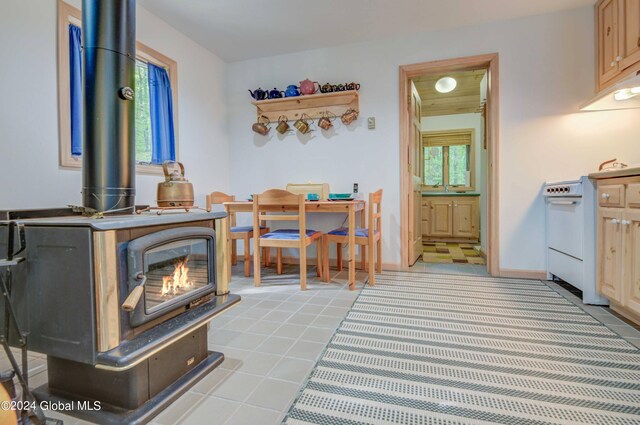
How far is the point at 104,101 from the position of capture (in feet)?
4.50

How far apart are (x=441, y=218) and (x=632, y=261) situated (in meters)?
3.96

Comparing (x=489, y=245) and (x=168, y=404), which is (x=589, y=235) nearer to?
(x=489, y=245)

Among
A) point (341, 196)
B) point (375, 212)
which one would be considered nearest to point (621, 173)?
point (375, 212)

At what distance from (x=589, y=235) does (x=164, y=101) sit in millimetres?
3679

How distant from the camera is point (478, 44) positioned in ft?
10.3

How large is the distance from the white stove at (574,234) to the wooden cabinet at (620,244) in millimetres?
67

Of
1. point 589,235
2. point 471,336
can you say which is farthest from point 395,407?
point 589,235

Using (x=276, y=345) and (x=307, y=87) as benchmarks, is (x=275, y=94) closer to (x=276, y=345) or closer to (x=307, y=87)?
(x=307, y=87)

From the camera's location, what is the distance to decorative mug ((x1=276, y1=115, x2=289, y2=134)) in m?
3.70

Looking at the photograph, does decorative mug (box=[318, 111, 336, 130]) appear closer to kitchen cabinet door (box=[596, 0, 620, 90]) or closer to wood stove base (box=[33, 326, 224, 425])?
kitchen cabinet door (box=[596, 0, 620, 90])

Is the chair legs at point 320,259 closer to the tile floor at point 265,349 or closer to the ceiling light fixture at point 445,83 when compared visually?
the tile floor at point 265,349

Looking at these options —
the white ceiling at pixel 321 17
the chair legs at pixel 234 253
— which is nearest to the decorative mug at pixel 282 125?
the white ceiling at pixel 321 17

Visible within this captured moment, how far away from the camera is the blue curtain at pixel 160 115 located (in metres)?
2.89

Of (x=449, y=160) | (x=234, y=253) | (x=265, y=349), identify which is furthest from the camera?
(x=449, y=160)
